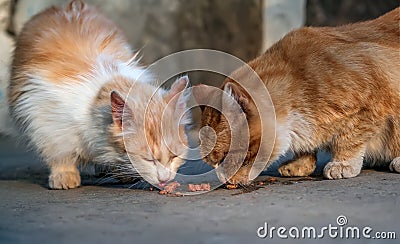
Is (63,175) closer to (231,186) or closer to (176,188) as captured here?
(176,188)

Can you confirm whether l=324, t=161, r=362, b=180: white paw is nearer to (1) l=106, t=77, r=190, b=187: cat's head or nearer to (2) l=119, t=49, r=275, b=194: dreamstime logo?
(2) l=119, t=49, r=275, b=194: dreamstime logo

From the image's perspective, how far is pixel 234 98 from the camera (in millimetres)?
3521

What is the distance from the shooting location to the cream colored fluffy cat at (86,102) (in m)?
3.68

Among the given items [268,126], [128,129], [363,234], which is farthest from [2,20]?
[363,234]

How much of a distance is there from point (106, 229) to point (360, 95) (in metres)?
1.56

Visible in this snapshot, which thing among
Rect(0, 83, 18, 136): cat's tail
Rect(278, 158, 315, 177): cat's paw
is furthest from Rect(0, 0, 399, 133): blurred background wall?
Rect(278, 158, 315, 177): cat's paw

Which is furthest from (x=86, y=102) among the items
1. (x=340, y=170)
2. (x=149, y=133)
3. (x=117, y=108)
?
(x=340, y=170)

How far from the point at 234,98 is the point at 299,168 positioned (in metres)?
0.81

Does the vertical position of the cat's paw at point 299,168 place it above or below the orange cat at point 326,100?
below

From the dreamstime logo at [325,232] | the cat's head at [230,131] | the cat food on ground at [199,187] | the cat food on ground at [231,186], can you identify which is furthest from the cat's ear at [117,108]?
the dreamstime logo at [325,232]

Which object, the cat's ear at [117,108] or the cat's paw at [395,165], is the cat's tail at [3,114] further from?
the cat's paw at [395,165]

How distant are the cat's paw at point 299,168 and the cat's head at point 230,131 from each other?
19.3 inches

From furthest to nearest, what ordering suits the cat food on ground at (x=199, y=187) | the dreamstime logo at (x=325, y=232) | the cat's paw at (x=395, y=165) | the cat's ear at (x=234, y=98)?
the cat's paw at (x=395, y=165), the cat food on ground at (x=199, y=187), the cat's ear at (x=234, y=98), the dreamstime logo at (x=325, y=232)

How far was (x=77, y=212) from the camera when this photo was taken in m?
3.35
